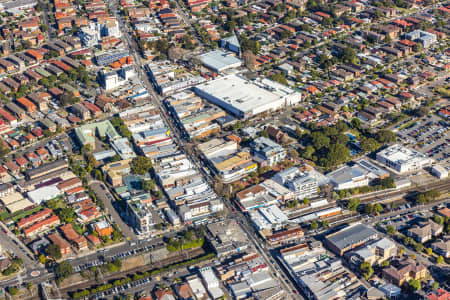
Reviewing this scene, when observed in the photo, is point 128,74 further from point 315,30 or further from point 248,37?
point 315,30

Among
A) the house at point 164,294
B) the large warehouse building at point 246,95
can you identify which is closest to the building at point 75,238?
the house at point 164,294

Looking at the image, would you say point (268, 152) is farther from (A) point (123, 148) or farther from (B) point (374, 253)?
(B) point (374, 253)

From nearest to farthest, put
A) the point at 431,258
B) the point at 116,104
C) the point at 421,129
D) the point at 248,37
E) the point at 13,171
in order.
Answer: the point at 431,258, the point at 13,171, the point at 421,129, the point at 116,104, the point at 248,37

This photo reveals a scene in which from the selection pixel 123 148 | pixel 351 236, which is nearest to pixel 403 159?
pixel 351 236

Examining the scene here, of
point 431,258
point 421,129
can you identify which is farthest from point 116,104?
point 431,258

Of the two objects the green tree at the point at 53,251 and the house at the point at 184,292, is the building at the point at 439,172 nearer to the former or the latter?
the house at the point at 184,292

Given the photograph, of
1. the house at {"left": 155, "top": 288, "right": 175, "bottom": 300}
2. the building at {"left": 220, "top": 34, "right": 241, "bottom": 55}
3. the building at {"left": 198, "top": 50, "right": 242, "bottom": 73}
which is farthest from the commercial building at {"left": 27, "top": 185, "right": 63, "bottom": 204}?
the building at {"left": 220, "top": 34, "right": 241, "bottom": 55}
